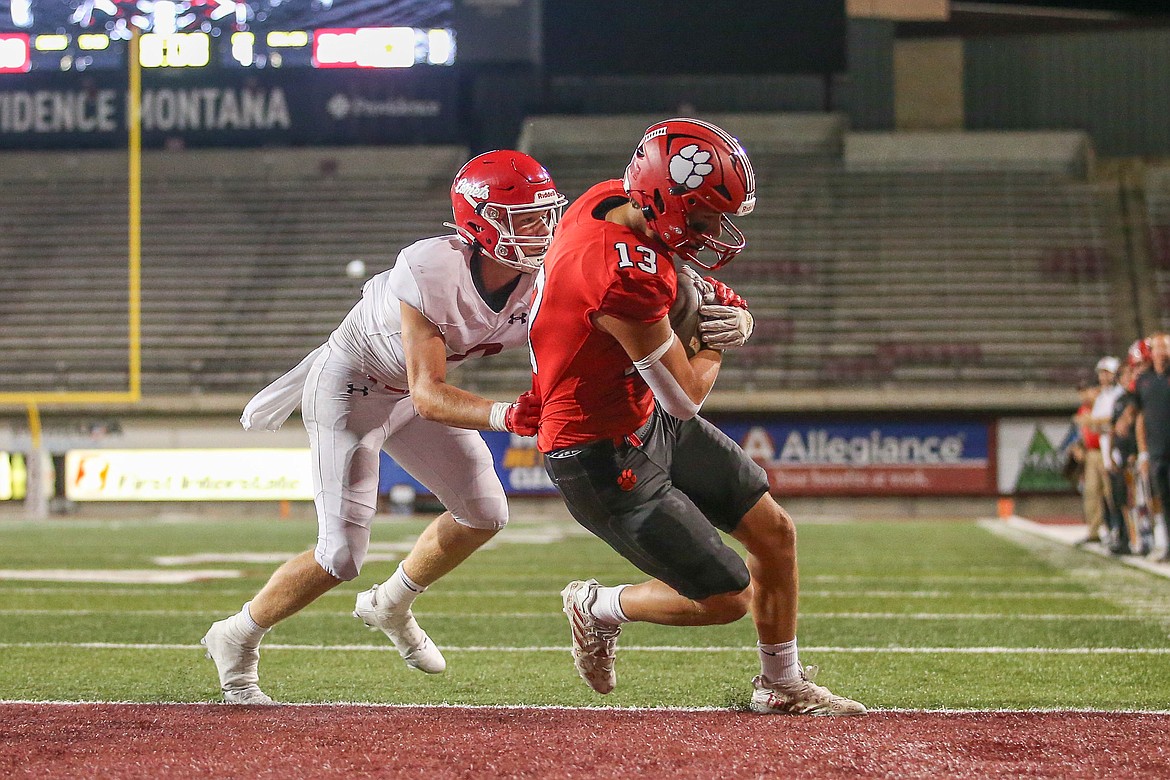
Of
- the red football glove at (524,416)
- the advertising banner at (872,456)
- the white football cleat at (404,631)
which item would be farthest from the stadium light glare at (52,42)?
the red football glove at (524,416)

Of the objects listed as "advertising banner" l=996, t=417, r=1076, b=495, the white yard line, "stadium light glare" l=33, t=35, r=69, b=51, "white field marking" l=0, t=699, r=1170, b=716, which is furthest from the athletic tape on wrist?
"stadium light glare" l=33, t=35, r=69, b=51

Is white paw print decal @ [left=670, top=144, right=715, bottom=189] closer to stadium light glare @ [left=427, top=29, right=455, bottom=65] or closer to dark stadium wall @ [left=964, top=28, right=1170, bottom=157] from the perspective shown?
stadium light glare @ [left=427, top=29, right=455, bottom=65]

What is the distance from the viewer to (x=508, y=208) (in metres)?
3.29

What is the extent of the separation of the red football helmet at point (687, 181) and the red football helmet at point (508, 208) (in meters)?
0.52

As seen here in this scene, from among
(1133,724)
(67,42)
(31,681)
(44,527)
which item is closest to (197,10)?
(67,42)

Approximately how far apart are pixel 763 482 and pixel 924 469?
1316 centimetres

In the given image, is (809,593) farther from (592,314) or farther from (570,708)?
(592,314)

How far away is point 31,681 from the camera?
3.76 m

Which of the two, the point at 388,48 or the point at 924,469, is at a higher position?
the point at 388,48

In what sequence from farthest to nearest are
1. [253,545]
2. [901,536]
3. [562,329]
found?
[901,536] < [253,545] < [562,329]

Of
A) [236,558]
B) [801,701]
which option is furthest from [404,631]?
[236,558]

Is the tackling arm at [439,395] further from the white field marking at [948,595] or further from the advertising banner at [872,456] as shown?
Result: the advertising banner at [872,456]

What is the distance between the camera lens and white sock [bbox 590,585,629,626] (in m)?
3.20

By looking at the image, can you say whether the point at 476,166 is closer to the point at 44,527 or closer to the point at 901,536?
the point at 901,536
